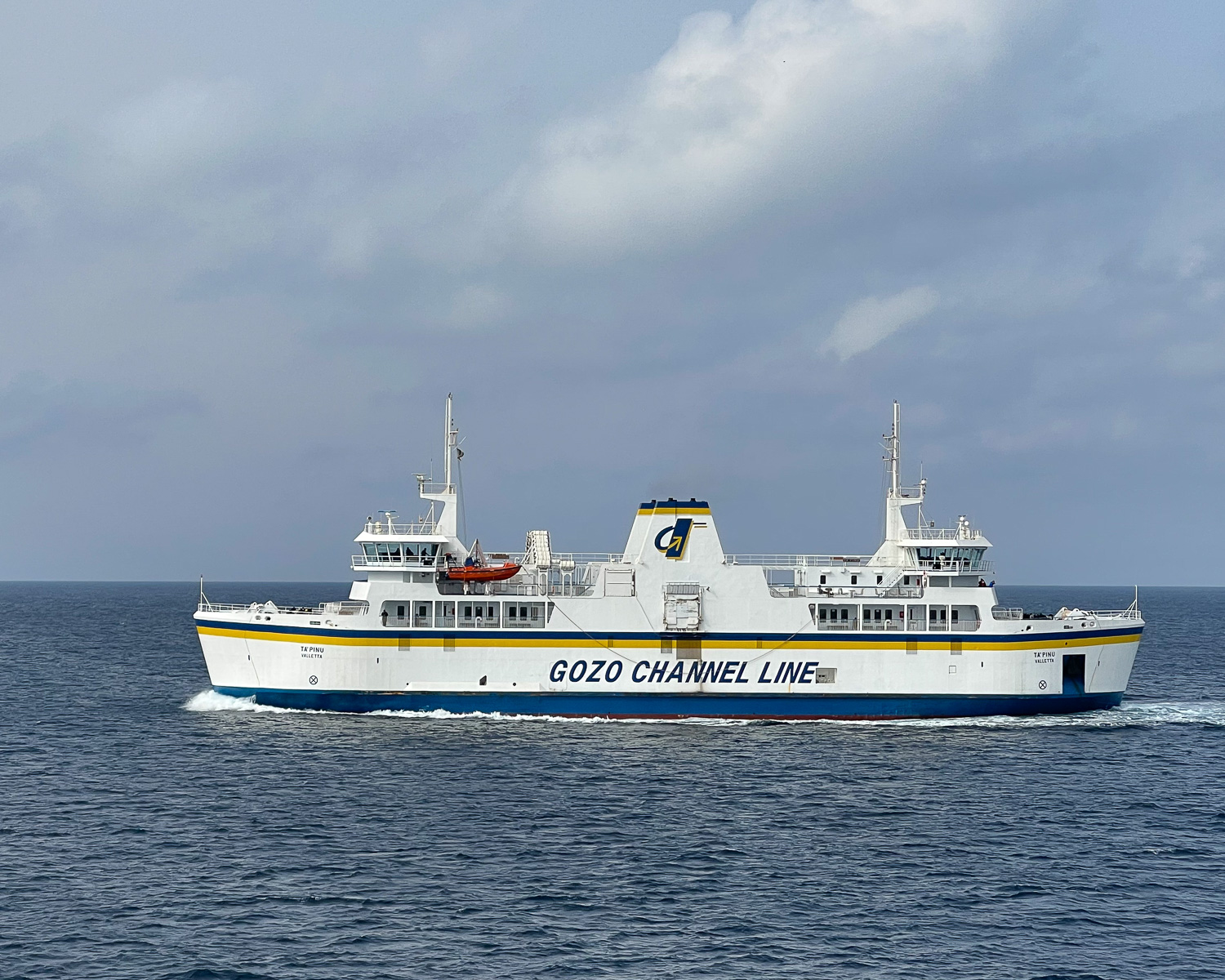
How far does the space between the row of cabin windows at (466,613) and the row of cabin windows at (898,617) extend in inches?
474

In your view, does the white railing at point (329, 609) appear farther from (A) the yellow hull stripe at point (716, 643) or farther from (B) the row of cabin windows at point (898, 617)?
(B) the row of cabin windows at point (898, 617)

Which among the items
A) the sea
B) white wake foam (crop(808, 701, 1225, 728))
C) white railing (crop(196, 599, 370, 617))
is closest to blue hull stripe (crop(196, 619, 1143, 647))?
white railing (crop(196, 599, 370, 617))

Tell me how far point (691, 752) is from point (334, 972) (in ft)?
67.6

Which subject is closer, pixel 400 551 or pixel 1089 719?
pixel 1089 719

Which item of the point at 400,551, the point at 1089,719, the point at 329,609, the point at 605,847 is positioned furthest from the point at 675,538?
the point at 1089,719

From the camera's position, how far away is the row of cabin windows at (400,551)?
1849 inches

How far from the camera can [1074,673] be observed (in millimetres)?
46969

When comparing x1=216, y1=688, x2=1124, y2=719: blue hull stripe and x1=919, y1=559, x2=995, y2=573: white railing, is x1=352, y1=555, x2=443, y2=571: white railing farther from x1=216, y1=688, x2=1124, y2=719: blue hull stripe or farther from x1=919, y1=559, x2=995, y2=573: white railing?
x1=919, y1=559, x2=995, y2=573: white railing

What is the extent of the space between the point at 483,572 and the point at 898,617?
18.1 metres

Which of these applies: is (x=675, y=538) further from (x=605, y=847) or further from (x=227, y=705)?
(x=227, y=705)

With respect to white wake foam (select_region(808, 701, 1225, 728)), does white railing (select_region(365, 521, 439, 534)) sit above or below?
above

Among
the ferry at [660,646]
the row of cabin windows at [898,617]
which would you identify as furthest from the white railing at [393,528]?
the row of cabin windows at [898,617]

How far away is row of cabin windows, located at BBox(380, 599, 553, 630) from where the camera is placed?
46.5 m

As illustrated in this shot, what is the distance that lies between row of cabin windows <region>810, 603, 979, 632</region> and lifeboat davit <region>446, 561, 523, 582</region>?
13139 mm
